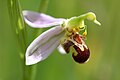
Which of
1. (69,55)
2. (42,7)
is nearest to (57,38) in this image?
(42,7)

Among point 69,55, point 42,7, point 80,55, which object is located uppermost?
point 42,7

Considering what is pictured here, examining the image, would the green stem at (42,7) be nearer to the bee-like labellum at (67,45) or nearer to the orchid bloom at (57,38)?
the orchid bloom at (57,38)

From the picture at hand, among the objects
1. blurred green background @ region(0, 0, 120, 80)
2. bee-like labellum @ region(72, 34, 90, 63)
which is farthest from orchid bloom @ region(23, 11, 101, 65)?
blurred green background @ region(0, 0, 120, 80)

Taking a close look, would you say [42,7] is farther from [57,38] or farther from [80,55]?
[80,55]

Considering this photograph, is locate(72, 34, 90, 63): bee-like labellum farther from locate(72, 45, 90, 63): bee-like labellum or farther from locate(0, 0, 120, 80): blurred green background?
locate(0, 0, 120, 80): blurred green background

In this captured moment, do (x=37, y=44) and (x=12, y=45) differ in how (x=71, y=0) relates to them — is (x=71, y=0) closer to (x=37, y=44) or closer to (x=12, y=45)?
(x=12, y=45)

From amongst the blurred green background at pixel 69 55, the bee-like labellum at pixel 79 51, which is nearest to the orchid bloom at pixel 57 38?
the bee-like labellum at pixel 79 51

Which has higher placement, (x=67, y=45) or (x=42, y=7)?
(x=42, y=7)
